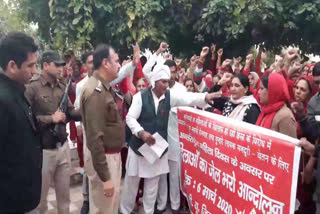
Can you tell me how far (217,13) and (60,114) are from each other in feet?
15.5

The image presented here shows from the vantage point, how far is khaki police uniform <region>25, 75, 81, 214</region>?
3.54 m

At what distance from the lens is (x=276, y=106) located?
317cm

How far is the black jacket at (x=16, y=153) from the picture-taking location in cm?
208

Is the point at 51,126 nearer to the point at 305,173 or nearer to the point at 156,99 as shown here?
the point at 156,99

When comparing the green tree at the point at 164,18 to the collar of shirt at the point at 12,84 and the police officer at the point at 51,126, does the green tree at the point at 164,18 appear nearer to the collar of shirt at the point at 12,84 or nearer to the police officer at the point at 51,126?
the police officer at the point at 51,126

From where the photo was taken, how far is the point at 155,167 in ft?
13.5

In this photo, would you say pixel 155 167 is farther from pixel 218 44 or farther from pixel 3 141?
pixel 218 44

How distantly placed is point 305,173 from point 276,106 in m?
Answer: 0.69

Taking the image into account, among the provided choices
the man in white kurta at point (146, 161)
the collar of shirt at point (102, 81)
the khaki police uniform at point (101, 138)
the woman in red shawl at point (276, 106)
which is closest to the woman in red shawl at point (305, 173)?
the woman in red shawl at point (276, 106)

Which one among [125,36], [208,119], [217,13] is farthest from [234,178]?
[125,36]

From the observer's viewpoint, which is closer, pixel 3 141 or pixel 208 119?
pixel 3 141

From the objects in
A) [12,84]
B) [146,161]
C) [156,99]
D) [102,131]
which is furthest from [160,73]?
[12,84]

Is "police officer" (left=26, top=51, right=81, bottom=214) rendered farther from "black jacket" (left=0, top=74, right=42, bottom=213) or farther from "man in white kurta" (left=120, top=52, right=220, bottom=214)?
"black jacket" (left=0, top=74, right=42, bottom=213)

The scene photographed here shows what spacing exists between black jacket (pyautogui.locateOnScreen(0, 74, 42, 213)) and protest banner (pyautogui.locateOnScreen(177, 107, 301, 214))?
1.57m
